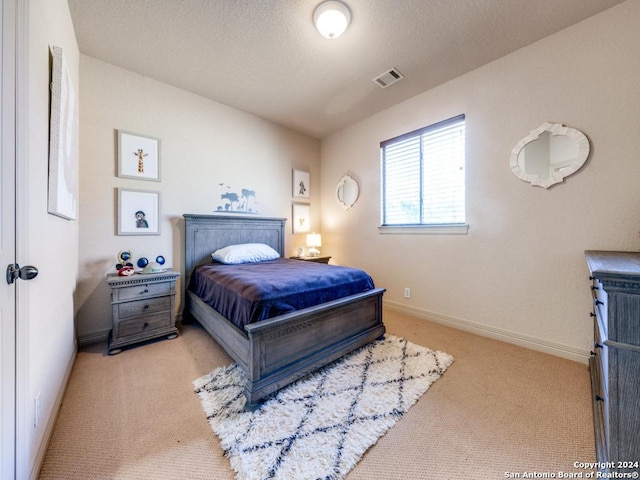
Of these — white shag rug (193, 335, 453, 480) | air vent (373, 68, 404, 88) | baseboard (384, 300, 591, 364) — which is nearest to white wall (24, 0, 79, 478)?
white shag rug (193, 335, 453, 480)

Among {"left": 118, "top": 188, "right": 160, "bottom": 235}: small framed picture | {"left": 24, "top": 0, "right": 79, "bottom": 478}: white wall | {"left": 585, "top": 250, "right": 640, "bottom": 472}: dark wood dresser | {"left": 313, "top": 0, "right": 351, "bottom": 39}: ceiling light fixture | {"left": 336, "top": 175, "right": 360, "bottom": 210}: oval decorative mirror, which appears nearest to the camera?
{"left": 585, "top": 250, "right": 640, "bottom": 472}: dark wood dresser

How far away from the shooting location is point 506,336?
2381 mm

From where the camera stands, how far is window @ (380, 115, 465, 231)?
2.76 metres

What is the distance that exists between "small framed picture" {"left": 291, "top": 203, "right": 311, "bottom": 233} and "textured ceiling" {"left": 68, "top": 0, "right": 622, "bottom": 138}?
165 cm

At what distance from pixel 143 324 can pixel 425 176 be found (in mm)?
3424

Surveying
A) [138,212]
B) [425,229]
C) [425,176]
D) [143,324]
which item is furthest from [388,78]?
[143,324]

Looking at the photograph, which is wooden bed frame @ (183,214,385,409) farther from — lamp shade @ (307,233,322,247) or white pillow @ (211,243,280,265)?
lamp shade @ (307,233,322,247)

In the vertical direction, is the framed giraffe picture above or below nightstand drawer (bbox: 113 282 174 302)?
above

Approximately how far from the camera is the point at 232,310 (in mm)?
1855

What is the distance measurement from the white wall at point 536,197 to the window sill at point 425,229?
5 cm

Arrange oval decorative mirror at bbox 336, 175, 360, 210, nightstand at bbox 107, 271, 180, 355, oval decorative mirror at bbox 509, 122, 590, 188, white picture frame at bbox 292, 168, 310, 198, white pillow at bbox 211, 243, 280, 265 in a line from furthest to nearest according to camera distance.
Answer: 1. white picture frame at bbox 292, 168, 310, 198
2. oval decorative mirror at bbox 336, 175, 360, 210
3. white pillow at bbox 211, 243, 280, 265
4. nightstand at bbox 107, 271, 180, 355
5. oval decorative mirror at bbox 509, 122, 590, 188

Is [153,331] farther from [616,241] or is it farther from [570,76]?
[570,76]

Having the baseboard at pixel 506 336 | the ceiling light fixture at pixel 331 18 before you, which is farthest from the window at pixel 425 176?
Answer: the ceiling light fixture at pixel 331 18

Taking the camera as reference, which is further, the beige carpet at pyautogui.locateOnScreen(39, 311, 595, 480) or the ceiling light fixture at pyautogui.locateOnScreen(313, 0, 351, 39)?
the ceiling light fixture at pyautogui.locateOnScreen(313, 0, 351, 39)
